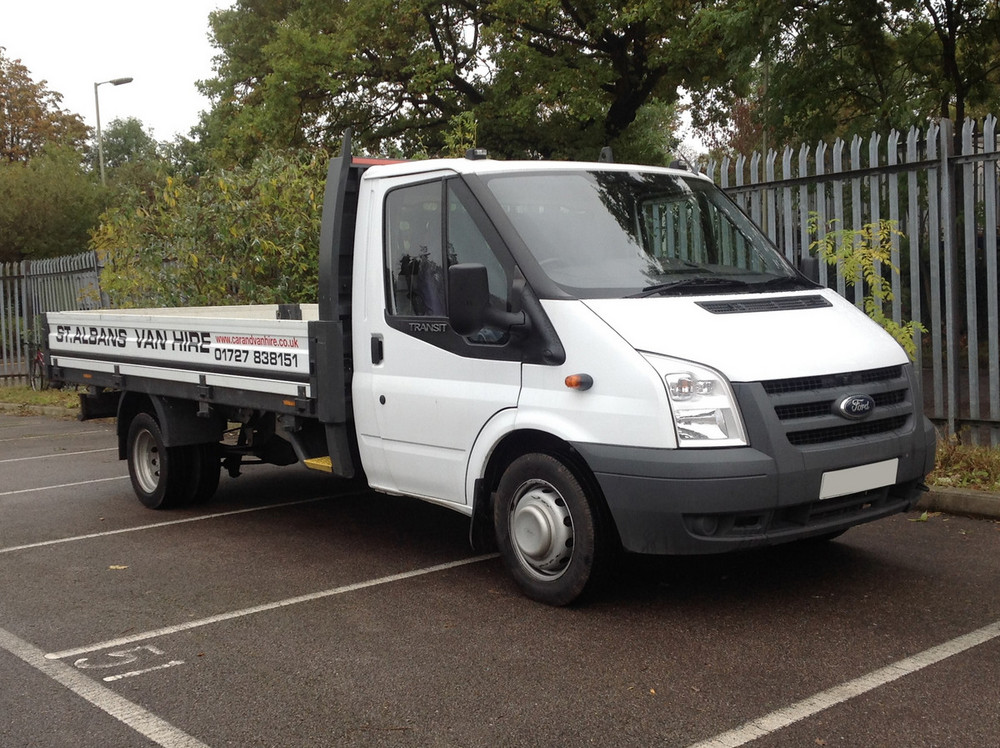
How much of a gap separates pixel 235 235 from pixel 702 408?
8.58 meters

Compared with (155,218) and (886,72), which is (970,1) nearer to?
(886,72)

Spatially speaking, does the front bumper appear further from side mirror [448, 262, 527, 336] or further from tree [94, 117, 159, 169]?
tree [94, 117, 159, 169]

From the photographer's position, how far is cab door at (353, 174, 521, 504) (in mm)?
5566

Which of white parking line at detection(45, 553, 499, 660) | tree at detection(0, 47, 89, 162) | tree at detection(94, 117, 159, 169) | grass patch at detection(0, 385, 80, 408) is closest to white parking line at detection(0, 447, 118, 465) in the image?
grass patch at detection(0, 385, 80, 408)

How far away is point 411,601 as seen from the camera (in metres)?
5.62

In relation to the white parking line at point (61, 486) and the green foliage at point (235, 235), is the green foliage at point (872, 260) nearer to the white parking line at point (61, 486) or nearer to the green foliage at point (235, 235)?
the green foliage at point (235, 235)

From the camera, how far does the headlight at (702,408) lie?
4.84 meters

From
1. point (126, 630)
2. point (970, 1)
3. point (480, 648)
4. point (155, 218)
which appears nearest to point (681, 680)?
point (480, 648)

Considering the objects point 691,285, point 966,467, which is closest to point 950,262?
point 966,467

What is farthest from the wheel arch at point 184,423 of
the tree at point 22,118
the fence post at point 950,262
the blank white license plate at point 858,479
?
the tree at point 22,118

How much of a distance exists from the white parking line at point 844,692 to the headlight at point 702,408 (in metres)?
1.09

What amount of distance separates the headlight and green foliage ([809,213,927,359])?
389 cm

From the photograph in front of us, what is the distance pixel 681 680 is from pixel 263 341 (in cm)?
351

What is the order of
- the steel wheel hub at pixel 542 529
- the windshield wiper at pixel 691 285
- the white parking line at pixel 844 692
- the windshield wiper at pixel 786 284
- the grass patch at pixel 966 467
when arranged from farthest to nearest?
the grass patch at pixel 966 467
the windshield wiper at pixel 786 284
the windshield wiper at pixel 691 285
the steel wheel hub at pixel 542 529
the white parking line at pixel 844 692
